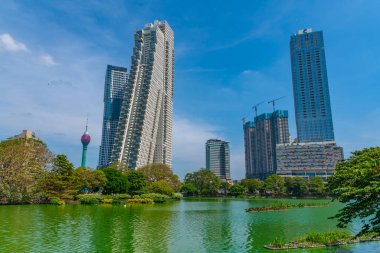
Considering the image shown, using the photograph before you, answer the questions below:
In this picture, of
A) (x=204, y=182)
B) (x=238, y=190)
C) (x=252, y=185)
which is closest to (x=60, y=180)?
(x=204, y=182)

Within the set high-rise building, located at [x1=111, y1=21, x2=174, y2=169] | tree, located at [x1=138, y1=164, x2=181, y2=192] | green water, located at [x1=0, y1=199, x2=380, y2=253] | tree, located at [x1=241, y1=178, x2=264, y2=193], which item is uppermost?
high-rise building, located at [x1=111, y1=21, x2=174, y2=169]

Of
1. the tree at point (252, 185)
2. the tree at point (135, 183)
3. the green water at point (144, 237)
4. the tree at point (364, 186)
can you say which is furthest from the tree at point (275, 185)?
the tree at point (364, 186)

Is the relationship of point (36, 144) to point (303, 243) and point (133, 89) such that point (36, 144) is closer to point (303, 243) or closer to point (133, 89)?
point (303, 243)

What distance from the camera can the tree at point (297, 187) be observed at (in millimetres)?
128625

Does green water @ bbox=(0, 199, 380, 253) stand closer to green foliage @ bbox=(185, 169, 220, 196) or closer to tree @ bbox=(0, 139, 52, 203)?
tree @ bbox=(0, 139, 52, 203)

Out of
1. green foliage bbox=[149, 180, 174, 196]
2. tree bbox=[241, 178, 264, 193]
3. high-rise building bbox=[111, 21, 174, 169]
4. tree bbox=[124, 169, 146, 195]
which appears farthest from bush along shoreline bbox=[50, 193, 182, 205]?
high-rise building bbox=[111, 21, 174, 169]

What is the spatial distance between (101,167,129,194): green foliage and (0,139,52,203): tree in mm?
20239

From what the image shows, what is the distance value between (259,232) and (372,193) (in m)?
16.5

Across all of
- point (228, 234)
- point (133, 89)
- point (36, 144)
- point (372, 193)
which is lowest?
point (228, 234)

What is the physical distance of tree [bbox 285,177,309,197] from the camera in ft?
422

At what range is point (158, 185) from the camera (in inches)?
3743

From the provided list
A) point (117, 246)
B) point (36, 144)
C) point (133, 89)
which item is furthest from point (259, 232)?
point (133, 89)

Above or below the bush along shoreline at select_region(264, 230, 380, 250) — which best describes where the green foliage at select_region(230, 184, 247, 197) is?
above

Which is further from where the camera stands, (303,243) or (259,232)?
(259,232)
